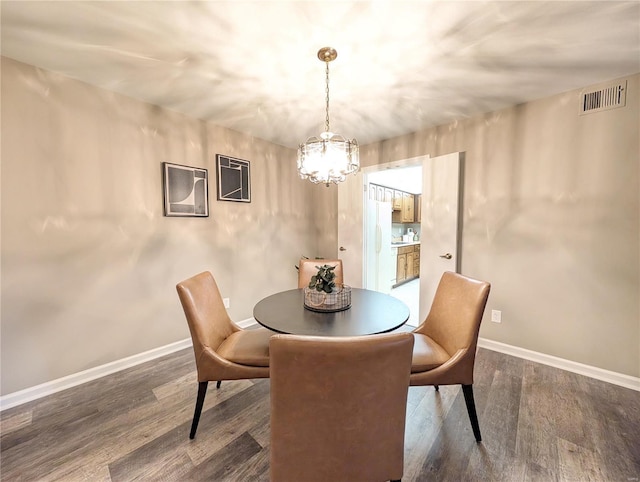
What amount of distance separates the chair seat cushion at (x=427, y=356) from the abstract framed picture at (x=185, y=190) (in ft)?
7.65

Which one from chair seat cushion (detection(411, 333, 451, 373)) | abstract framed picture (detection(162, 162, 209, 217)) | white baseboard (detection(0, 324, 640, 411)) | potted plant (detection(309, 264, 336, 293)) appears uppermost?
abstract framed picture (detection(162, 162, 209, 217))

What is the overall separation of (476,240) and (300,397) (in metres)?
2.53

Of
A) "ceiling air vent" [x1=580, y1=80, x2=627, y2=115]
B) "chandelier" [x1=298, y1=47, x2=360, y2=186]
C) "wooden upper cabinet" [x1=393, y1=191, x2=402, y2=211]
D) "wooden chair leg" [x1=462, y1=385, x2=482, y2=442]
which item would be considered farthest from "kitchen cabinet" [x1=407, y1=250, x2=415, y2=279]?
"wooden chair leg" [x1=462, y1=385, x2=482, y2=442]

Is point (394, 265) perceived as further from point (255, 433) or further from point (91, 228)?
Result: point (91, 228)

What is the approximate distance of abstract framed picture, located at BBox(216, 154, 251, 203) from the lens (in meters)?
2.88

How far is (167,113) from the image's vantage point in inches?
98.3

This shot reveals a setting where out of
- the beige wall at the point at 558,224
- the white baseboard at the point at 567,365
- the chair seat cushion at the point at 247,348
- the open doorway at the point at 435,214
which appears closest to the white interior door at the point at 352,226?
the open doorway at the point at 435,214

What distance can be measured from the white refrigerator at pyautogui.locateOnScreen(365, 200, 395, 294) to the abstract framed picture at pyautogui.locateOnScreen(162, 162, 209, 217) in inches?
79.4

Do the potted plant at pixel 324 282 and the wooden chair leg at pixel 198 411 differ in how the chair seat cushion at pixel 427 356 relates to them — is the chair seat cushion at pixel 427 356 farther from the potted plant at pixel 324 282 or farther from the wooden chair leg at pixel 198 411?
the wooden chair leg at pixel 198 411

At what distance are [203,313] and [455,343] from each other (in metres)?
1.54

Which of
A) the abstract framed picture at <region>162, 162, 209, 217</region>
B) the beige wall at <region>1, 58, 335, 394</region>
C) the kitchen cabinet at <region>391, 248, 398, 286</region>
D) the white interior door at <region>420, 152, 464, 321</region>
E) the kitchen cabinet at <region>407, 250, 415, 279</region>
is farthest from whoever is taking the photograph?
the kitchen cabinet at <region>407, 250, 415, 279</region>

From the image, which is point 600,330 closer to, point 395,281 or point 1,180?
point 395,281

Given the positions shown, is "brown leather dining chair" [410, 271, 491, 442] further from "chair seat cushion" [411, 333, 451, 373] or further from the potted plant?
the potted plant

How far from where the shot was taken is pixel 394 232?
6301 millimetres
